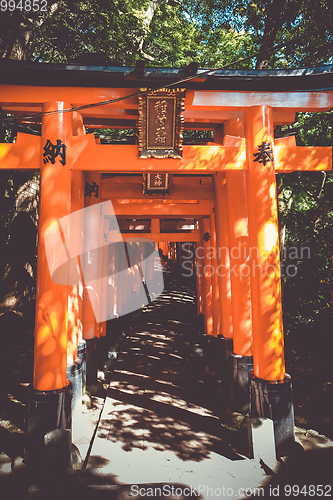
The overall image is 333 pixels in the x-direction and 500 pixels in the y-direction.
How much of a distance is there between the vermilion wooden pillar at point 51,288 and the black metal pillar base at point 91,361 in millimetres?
2654

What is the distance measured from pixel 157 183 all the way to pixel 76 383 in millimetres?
4562

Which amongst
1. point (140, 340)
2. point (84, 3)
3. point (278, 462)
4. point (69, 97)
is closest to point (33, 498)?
point (278, 462)

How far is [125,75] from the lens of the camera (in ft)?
14.5

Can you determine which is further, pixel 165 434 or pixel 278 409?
pixel 165 434

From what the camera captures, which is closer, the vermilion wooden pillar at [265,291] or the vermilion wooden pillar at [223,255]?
the vermilion wooden pillar at [265,291]

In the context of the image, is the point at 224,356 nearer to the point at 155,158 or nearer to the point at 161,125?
the point at 155,158

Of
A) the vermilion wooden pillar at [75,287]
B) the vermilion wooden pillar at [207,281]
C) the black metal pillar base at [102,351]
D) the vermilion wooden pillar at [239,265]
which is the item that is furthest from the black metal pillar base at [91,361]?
the vermilion wooden pillar at [207,281]

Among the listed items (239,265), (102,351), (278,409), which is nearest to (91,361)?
(102,351)

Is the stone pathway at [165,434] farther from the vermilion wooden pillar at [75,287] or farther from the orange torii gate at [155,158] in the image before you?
the vermilion wooden pillar at [75,287]

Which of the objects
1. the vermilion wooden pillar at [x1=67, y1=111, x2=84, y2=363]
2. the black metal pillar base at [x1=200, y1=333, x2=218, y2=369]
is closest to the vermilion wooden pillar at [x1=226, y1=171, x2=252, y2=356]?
the black metal pillar base at [x1=200, y1=333, x2=218, y2=369]

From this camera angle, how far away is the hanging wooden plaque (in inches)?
182

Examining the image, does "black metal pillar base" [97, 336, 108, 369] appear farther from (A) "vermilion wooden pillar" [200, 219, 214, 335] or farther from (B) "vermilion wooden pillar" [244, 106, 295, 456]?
(B) "vermilion wooden pillar" [244, 106, 295, 456]

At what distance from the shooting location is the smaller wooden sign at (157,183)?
285 inches

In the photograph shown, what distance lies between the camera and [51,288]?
14.4 feet
